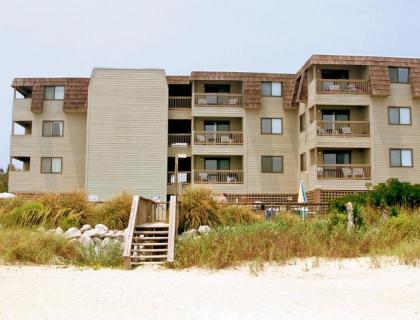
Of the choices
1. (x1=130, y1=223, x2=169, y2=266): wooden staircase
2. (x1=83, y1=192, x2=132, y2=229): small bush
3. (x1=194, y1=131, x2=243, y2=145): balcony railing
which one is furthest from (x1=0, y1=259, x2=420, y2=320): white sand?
(x1=194, y1=131, x2=243, y2=145): balcony railing

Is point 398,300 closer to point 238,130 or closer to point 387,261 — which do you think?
point 387,261

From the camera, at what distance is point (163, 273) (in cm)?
1458

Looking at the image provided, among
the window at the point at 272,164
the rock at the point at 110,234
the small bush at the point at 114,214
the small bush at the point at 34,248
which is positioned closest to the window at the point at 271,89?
the window at the point at 272,164

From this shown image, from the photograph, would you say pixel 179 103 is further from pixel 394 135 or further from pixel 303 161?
pixel 394 135

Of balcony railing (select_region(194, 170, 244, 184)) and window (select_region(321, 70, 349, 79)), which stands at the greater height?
window (select_region(321, 70, 349, 79))

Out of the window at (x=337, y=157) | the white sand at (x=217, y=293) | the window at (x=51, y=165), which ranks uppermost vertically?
the window at (x=337, y=157)

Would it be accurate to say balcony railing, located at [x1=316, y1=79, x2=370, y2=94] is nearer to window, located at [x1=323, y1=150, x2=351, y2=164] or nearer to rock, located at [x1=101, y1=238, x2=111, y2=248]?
window, located at [x1=323, y1=150, x2=351, y2=164]

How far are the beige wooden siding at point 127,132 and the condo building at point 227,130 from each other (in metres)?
0.07

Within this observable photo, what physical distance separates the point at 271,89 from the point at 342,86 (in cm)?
525

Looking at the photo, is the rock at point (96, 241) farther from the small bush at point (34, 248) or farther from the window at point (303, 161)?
the window at point (303, 161)

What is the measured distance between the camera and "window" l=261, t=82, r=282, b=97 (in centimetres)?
3859

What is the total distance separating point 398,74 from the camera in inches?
1412

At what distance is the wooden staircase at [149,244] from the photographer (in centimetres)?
1645

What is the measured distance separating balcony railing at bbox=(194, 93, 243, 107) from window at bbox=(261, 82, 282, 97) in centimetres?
173
